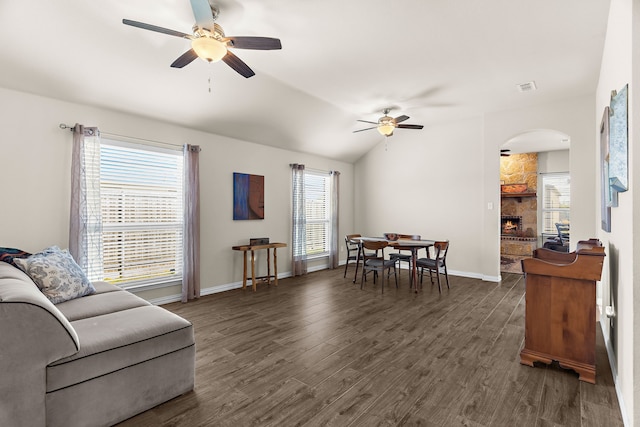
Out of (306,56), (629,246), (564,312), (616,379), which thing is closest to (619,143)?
(629,246)

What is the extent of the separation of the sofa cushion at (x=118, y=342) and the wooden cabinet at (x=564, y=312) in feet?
8.95

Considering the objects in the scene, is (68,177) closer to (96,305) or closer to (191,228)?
(191,228)

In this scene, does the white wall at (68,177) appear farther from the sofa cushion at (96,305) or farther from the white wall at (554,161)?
the white wall at (554,161)

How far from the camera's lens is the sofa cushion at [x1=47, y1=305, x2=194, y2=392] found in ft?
5.63

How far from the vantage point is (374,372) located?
2.46m

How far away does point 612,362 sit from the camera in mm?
2463

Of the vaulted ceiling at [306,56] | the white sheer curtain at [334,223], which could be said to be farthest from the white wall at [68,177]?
the white sheer curtain at [334,223]

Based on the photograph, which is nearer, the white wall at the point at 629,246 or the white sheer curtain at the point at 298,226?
the white wall at the point at 629,246

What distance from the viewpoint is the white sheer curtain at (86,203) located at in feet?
11.5

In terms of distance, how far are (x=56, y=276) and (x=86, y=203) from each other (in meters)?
1.18

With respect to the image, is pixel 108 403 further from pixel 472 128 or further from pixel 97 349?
pixel 472 128

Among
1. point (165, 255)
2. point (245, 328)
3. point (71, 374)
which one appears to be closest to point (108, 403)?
point (71, 374)

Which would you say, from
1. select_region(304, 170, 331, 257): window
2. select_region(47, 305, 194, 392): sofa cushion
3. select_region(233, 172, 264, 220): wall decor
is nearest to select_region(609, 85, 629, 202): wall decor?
select_region(47, 305, 194, 392): sofa cushion

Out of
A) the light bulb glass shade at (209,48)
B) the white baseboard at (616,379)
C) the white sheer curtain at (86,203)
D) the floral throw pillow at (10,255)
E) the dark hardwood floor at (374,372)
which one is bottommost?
the dark hardwood floor at (374,372)
